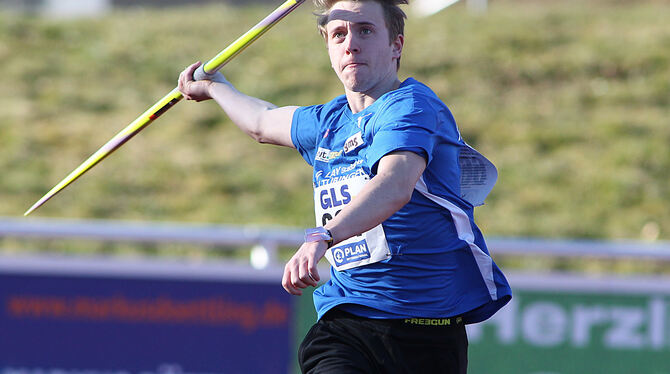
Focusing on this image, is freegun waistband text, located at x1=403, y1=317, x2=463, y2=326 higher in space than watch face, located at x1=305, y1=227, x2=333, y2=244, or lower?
lower

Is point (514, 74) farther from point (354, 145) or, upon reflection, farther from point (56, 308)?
point (354, 145)

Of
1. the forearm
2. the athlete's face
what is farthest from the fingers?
the athlete's face

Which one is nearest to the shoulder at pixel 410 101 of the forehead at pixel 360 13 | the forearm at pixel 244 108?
the forehead at pixel 360 13

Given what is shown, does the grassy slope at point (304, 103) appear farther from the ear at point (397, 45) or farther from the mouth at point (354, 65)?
the mouth at point (354, 65)

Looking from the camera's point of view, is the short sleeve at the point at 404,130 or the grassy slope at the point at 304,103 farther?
the grassy slope at the point at 304,103

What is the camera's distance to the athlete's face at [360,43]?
9.98 ft

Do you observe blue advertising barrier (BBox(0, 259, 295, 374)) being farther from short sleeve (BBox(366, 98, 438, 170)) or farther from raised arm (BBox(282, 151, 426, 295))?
raised arm (BBox(282, 151, 426, 295))

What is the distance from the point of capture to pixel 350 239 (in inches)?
123

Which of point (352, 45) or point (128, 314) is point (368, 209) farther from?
point (128, 314)

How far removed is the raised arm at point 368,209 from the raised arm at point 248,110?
31.9 inches

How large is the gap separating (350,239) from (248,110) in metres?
0.76

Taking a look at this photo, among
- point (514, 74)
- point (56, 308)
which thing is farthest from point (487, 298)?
point (514, 74)

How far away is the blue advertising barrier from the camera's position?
6.23 meters

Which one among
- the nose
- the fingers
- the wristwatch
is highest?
the fingers
